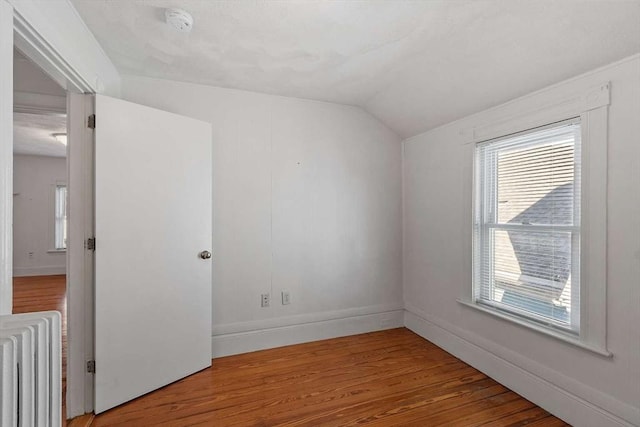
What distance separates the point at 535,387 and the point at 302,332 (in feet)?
6.19

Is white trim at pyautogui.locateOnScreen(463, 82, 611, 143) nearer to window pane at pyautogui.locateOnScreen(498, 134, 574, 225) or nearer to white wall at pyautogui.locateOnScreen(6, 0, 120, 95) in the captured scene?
window pane at pyautogui.locateOnScreen(498, 134, 574, 225)

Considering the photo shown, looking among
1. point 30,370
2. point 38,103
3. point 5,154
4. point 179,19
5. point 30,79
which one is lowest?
point 30,370

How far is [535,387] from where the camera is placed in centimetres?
206

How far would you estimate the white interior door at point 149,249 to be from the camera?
6.58 feet

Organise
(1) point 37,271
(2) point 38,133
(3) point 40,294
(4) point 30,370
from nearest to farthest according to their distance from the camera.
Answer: (4) point 30,370 < (2) point 38,133 < (3) point 40,294 < (1) point 37,271

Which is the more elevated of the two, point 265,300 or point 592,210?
point 592,210

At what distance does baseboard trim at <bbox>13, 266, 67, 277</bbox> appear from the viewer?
240 inches

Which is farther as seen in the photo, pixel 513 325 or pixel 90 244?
pixel 513 325

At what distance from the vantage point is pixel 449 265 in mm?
2834

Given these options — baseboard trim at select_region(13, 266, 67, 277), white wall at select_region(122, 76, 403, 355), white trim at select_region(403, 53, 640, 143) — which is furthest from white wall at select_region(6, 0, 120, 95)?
baseboard trim at select_region(13, 266, 67, 277)

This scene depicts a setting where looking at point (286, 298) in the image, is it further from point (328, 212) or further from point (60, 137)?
point (60, 137)

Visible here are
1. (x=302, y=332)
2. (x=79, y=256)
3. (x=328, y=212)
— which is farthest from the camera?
(x=328, y=212)

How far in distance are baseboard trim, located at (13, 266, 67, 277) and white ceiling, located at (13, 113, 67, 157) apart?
231 centimetres

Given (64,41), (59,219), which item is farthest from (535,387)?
(59,219)
